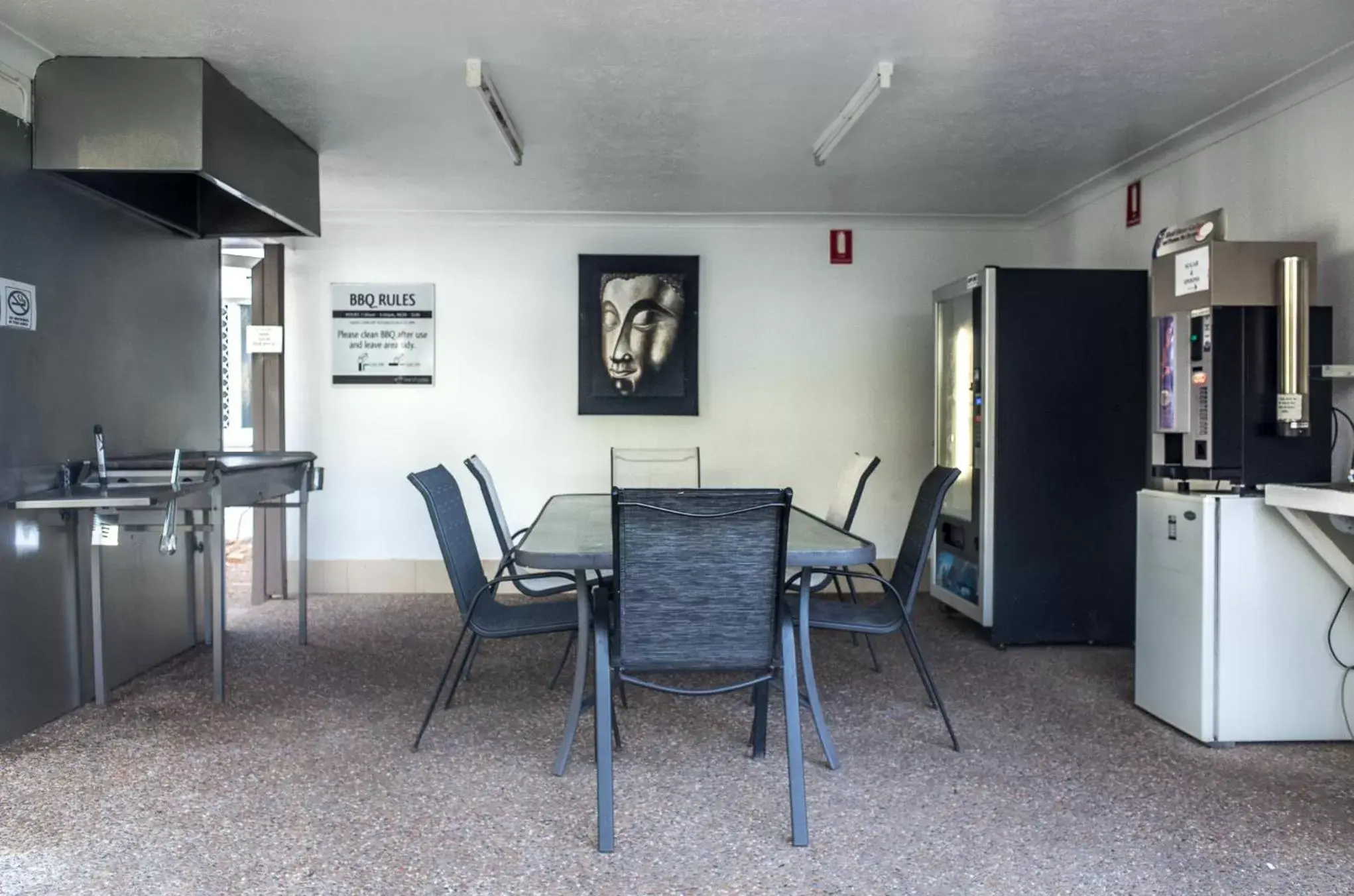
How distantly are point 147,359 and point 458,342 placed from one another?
2.08 m

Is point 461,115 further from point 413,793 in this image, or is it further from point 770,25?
point 413,793

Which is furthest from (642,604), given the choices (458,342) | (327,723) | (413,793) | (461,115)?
(458,342)

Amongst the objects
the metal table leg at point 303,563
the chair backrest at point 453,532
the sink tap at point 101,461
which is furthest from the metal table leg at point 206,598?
the chair backrest at point 453,532

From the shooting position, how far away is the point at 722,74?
11.3 ft

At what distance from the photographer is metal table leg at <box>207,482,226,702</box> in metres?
3.52

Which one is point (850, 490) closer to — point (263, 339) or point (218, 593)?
point (218, 593)

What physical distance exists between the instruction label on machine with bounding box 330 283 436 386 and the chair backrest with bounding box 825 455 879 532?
3041 mm

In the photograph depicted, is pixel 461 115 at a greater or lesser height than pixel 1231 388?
greater

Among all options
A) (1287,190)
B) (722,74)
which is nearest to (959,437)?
(1287,190)

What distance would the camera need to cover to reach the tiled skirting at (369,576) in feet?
19.5

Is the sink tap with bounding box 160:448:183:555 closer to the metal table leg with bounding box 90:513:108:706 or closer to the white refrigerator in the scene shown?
the metal table leg with bounding box 90:513:108:706

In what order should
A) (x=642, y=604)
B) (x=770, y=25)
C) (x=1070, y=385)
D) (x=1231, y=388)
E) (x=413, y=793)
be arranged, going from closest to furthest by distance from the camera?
1. (x=642, y=604)
2. (x=413, y=793)
3. (x=770, y=25)
4. (x=1231, y=388)
5. (x=1070, y=385)

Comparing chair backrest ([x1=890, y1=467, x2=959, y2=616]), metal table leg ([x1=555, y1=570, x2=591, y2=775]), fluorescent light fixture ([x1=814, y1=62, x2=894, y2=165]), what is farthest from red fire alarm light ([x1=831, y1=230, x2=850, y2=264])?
metal table leg ([x1=555, y1=570, x2=591, y2=775])

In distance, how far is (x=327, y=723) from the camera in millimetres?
3402
